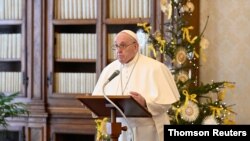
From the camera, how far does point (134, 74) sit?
12.5ft

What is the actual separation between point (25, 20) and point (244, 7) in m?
2.14

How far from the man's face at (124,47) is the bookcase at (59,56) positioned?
152cm

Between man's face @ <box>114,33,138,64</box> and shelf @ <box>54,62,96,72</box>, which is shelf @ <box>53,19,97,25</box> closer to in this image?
shelf @ <box>54,62,96,72</box>

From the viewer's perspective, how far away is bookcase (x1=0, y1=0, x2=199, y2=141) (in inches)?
208

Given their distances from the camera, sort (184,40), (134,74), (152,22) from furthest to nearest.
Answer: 1. (152,22)
2. (184,40)
3. (134,74)

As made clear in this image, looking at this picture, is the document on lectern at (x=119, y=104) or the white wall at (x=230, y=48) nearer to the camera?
the document on lectern at (x=119, y=104)

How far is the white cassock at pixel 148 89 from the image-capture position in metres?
3.58

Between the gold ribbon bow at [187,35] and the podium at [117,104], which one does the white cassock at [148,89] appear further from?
the gold ribbon bow at [187,35]

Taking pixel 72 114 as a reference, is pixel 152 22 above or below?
above

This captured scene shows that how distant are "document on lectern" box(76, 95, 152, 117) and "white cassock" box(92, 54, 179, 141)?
33 centimetres

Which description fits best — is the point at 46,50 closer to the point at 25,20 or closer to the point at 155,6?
the point at 25,20

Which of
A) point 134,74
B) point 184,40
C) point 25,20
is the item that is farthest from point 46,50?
point 134,74

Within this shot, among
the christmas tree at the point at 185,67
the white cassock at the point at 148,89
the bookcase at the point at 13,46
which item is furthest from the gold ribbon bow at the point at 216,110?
the bookcase at the point at 13,46

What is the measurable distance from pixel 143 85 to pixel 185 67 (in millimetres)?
1097
